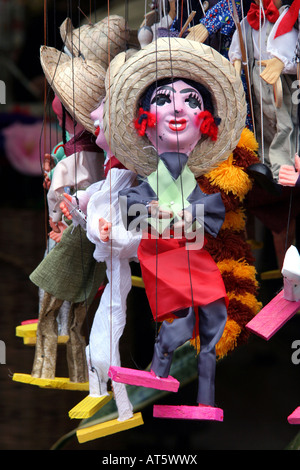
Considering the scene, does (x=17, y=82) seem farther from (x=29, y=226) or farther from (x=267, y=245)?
(x=267, y=245)

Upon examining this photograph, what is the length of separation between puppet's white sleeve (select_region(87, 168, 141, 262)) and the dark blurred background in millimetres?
1193

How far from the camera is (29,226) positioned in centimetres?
420

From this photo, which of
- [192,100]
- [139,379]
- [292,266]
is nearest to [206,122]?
[192,100]

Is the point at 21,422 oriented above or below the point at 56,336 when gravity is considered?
below

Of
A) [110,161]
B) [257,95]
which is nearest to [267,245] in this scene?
[257,95]

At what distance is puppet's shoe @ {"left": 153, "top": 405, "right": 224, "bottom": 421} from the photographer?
8.26ft

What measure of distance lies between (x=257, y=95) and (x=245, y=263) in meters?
0.51

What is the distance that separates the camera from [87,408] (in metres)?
2.79

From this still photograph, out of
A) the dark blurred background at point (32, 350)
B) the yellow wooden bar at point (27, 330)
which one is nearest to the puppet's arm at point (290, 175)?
the yellow wooden bar at point (27, 330)

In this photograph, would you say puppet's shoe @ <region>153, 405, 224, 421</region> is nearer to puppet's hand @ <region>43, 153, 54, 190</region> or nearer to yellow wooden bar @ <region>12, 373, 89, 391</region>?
yellow wooden bar @ <region>12, 373, 89, 391</region>

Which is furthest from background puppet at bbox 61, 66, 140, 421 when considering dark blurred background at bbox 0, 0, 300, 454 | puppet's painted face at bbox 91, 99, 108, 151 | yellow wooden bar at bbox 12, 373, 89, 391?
dark blurred background at bbox 0, 0, 300, 454

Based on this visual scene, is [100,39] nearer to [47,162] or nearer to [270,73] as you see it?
[47,162]

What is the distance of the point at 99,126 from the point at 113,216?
27cm
